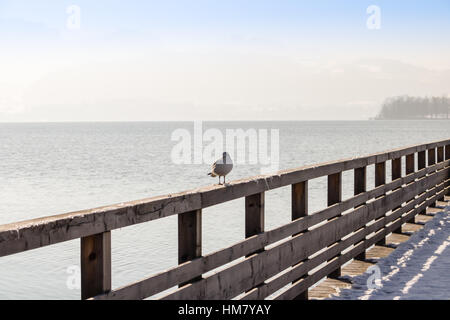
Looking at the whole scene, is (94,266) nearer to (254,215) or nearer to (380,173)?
(254,215)

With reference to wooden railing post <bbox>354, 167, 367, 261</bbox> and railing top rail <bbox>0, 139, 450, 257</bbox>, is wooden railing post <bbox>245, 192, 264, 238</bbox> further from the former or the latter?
wooden railing post <bbox>354, 167, 367, 261</bbox>

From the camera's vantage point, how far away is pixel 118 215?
3.16 metres

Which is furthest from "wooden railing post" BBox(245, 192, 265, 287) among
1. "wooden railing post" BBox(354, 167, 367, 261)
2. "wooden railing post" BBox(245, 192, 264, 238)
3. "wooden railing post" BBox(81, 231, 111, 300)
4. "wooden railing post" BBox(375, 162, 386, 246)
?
"wooden railing post" BBox(375, 162, 386, 246)

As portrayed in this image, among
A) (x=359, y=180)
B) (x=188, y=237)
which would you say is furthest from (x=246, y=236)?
(x=359, y=180)

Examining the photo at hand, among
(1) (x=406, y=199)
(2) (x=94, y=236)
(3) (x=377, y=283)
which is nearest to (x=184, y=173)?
(1) (x=406, y=199)

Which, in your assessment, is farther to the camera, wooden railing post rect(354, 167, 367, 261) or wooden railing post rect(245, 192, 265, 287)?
wooden railing post rect(354, 167, 367, 261)

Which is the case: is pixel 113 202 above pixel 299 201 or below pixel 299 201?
below

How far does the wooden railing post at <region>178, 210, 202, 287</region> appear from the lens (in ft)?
12.4

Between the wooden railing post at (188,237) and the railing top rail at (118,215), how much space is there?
3.2 inches

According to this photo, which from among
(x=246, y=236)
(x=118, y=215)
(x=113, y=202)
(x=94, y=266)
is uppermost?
(x=118, y=215)

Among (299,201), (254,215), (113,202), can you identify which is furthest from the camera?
(113,202)

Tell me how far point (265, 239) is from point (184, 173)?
130 ft

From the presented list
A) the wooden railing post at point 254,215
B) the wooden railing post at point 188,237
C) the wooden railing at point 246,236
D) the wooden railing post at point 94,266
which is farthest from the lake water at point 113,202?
the wooden railing post at point 94,266

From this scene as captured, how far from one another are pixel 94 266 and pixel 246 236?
70.8 inches
